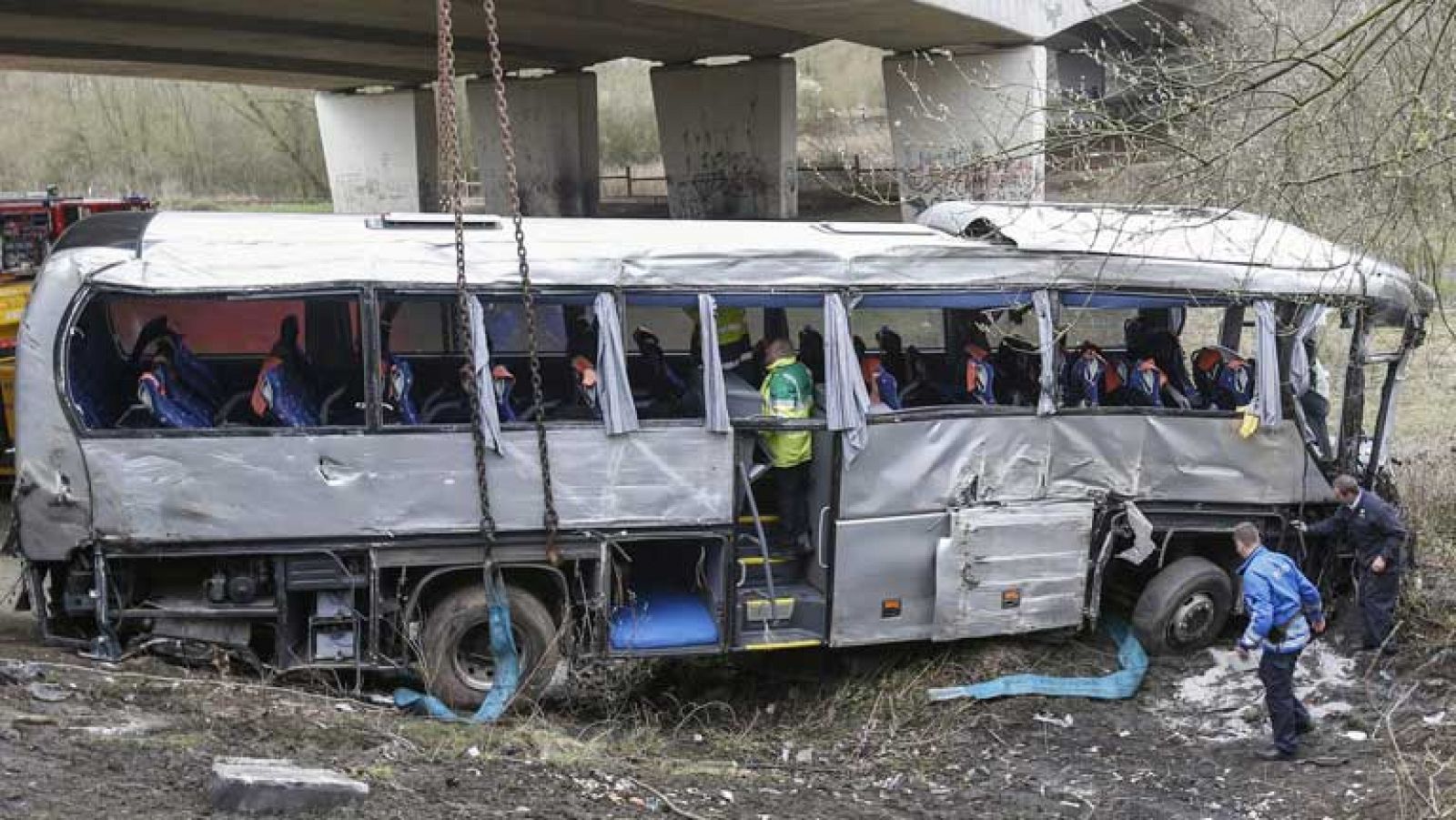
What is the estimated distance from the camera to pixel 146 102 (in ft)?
146

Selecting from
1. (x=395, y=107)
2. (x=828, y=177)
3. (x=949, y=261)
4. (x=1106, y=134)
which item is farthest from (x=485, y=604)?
(x=828, y=177)

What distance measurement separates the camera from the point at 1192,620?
31.1 feet

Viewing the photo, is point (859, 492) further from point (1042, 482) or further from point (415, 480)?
point (415, 480)

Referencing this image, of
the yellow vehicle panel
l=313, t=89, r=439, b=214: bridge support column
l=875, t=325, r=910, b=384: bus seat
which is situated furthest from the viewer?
l=313, t=89, r=439, b=214: bridge support column

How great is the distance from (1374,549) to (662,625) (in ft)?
15.8

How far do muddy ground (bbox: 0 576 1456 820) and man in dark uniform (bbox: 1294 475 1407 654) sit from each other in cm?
28

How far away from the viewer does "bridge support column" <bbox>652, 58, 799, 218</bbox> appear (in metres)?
31.2

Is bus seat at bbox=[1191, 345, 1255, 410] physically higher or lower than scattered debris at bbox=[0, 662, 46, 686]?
higher

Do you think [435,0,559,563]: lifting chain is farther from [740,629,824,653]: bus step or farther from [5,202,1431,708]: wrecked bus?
[740,629,824,653]: bus step

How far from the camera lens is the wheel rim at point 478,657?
8242mm

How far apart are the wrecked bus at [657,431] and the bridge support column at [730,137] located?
21.8 metres

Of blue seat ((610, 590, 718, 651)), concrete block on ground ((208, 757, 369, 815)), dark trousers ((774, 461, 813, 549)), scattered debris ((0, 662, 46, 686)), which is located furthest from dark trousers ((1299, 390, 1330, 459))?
scattered debris ((0, 662, 46, 686))

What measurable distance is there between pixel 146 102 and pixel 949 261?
42367 millimetres

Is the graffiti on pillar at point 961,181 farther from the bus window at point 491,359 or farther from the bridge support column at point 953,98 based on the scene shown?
the bridge support column at point 953,98
